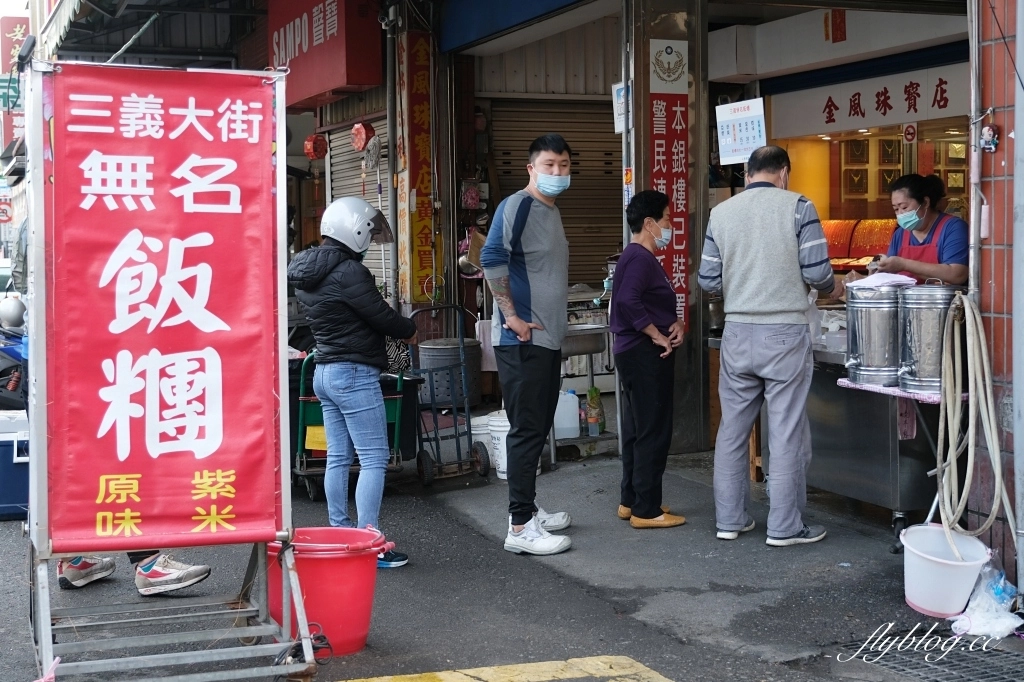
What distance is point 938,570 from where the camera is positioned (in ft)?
16.2

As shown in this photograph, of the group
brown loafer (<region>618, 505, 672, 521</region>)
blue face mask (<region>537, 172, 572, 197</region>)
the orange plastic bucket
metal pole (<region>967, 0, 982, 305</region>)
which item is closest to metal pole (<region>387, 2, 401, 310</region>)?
brown loafer (<region>618, 505, 672, 521</region>)

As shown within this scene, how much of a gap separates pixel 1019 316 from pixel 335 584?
3059 mm

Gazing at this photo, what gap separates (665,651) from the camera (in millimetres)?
4738

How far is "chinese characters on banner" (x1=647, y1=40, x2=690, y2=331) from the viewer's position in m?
8.23

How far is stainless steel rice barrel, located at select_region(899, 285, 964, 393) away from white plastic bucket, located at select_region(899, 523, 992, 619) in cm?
69

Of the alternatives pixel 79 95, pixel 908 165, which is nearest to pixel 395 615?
pixel 79 95

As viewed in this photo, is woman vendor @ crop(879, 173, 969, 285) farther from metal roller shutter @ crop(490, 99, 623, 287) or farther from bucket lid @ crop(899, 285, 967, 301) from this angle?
metal roller shutter @ crop(490, 99, 623, 287)

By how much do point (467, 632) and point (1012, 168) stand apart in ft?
10.3

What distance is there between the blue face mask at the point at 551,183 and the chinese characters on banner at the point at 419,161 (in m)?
5.23

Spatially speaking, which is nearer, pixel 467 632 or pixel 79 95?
pixel 79 95

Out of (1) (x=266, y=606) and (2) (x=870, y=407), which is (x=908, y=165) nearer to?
(2) (x=870, y=407)

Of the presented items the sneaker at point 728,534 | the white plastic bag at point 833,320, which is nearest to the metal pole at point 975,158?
the white plastic bag at point 833,320

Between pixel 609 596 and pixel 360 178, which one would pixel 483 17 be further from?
pixel 609 596

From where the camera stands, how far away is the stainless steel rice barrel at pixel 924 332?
17.3 ft
